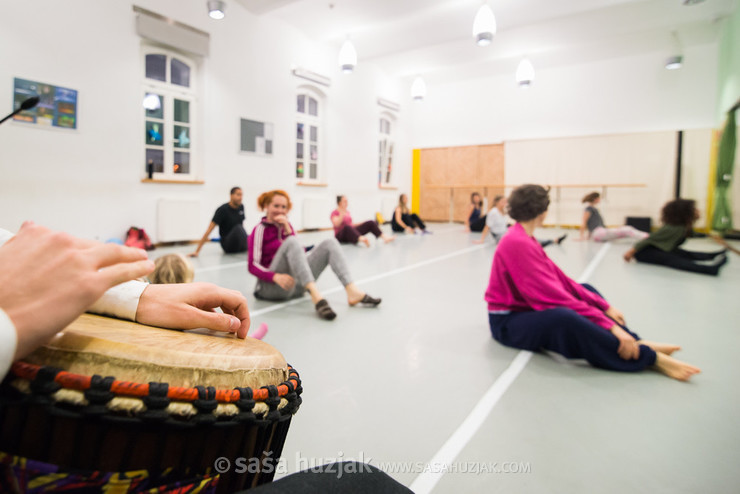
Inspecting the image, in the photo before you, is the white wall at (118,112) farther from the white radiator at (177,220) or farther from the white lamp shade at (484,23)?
the white lamp shade at (484,23)

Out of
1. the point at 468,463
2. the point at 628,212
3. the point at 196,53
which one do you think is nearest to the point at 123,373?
the point at 468,463

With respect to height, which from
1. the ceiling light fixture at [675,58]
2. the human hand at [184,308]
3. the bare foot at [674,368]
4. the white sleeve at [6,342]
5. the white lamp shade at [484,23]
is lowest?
the bare foot at [674,368]

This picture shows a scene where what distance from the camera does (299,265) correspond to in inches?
139

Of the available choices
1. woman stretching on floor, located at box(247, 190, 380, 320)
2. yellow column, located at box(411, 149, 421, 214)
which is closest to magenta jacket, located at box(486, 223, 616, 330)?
woman stretching on floor, located at box(247, 190, 380, 320)

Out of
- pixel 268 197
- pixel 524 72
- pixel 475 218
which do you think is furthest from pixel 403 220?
pixel 268 197

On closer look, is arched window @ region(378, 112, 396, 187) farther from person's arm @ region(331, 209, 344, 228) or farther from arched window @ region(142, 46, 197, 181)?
arched window @ region(142, 46, 197, 181)

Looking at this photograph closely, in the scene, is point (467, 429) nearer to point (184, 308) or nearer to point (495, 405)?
point (495, 405)

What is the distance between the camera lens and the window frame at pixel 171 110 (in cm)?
729

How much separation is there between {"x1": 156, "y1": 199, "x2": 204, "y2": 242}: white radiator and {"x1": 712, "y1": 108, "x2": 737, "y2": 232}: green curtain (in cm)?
1124

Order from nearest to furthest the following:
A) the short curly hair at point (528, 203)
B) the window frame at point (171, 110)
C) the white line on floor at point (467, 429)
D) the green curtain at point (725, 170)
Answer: the white line on floor at point (467, 429), the short curly hair at point (528, 203), the window frame at point (171, 110), the green curtain at point (725, 170)

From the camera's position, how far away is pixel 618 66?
12.6 metres

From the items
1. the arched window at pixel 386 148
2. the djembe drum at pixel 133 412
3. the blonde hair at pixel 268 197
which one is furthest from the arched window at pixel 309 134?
the djembe drum at pixel 133 412

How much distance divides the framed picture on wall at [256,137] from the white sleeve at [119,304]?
28.3ft

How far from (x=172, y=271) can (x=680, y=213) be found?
6.21 m
